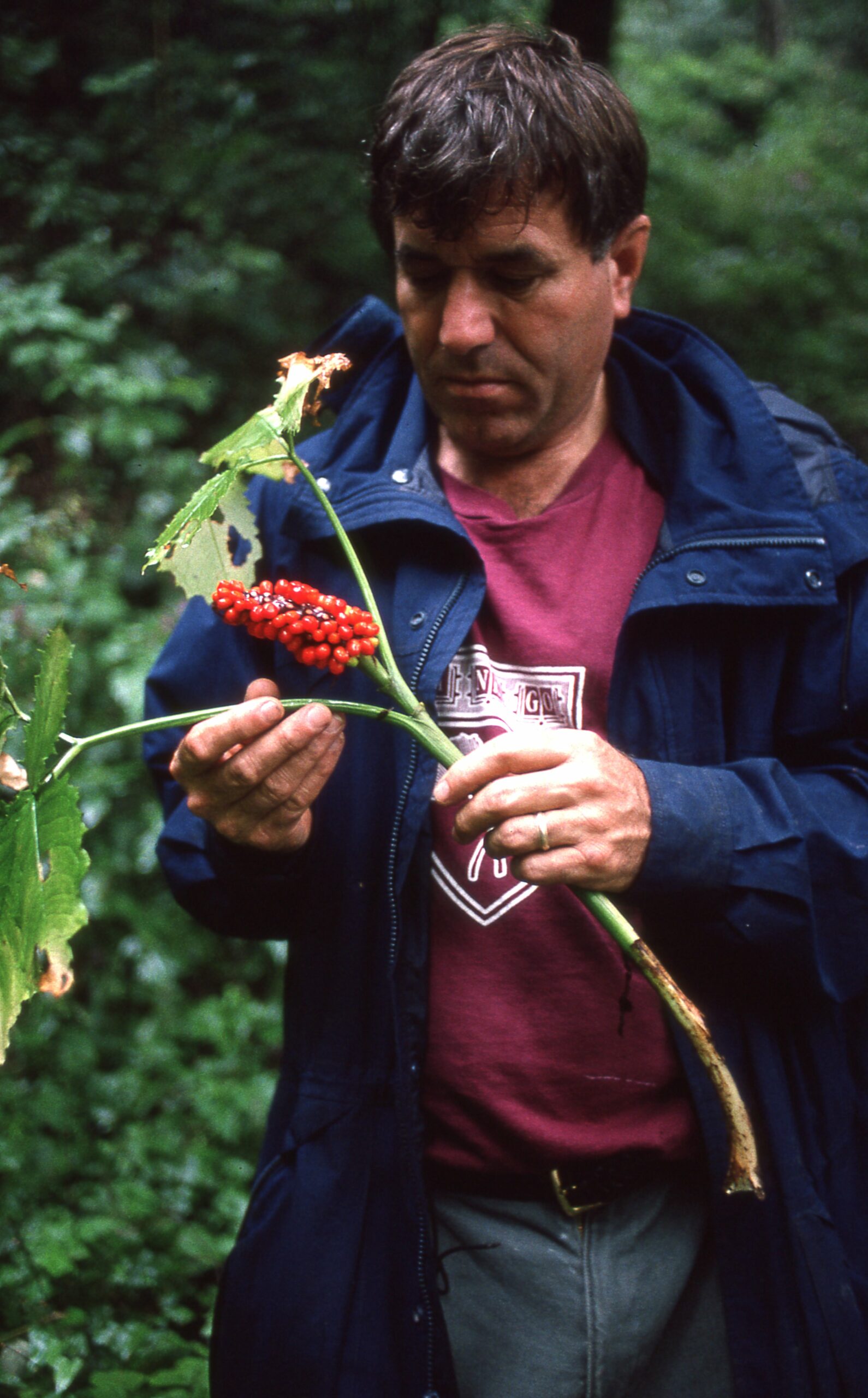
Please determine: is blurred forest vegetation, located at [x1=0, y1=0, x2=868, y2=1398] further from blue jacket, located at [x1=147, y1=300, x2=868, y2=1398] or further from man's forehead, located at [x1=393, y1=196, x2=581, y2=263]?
blue jacket, located at [x1=147, y1=300, x2=868, y2=1398]

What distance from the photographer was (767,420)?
159cm

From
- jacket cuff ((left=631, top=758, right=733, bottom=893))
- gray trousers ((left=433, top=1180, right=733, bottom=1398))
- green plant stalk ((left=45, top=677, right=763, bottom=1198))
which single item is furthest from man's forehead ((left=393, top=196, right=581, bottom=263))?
gray trousers ((left=433, top=1180, right=733, bottom=1398))

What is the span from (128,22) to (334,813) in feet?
14.7

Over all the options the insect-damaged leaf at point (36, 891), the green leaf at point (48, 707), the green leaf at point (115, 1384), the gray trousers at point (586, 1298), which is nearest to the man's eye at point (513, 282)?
the green leaf at point (48, 707)

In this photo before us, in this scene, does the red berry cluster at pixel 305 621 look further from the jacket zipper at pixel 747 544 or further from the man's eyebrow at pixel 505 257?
the man's eyebrow at pixel 505 257

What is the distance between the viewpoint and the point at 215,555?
139 cm

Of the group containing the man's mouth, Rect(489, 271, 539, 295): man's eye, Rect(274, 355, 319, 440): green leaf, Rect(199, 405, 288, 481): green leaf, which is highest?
Rect(489, 271, 539, 295): man's eye

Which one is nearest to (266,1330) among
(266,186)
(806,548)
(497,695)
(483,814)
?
(483,814)

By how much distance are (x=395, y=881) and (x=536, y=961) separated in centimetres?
24

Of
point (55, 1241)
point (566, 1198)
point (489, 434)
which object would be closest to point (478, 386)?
point (489, 434)

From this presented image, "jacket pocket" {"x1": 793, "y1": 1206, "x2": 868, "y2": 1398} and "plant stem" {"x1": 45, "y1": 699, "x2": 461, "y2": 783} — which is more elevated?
"plant stem" {"x1": 45, "y1": 699, "x2": 461, "y2": 783}

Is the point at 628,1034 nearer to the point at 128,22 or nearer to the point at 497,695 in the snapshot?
the point at 497,695

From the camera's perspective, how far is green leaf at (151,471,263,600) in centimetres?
135

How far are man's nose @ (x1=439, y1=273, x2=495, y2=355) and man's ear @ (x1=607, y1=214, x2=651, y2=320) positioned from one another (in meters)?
0.29
